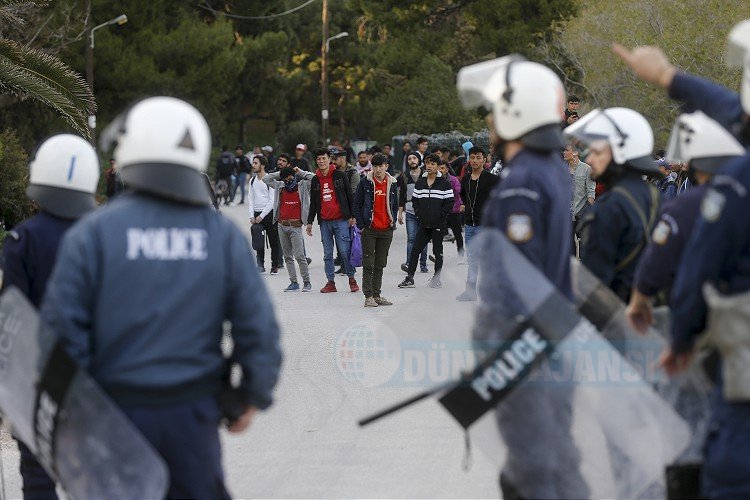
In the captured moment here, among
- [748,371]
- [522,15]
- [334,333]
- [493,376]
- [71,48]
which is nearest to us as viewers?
[748,371]

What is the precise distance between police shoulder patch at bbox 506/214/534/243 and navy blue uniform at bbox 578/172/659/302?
1.09 m

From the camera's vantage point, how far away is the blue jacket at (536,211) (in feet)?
15.1

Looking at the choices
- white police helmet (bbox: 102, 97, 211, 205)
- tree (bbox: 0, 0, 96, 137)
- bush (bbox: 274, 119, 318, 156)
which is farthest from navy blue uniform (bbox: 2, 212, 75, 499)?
bush (bbox: 274, 119, 318, 156)

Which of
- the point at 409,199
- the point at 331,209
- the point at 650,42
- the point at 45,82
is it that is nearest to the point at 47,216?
the point at 331,209

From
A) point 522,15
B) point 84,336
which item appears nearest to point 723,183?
point 84,336

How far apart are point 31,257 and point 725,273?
8.80 feet

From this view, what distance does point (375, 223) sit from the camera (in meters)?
15.2

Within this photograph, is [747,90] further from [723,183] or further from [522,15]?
[522,15]

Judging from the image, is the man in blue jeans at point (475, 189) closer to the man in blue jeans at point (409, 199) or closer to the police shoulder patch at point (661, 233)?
the man in blue jeans at point (409, 199)

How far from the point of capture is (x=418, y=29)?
53594mm

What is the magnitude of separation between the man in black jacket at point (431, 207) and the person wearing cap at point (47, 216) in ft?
35.6

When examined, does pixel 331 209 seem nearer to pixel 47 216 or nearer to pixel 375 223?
pixel 375 223

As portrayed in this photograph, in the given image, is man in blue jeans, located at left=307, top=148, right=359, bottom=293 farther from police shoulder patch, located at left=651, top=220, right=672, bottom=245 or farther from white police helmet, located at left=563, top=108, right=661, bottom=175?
police shoulder patch, located at left=651, top=220, right=672, bottom=245

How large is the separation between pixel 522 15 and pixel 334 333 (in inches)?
1529
